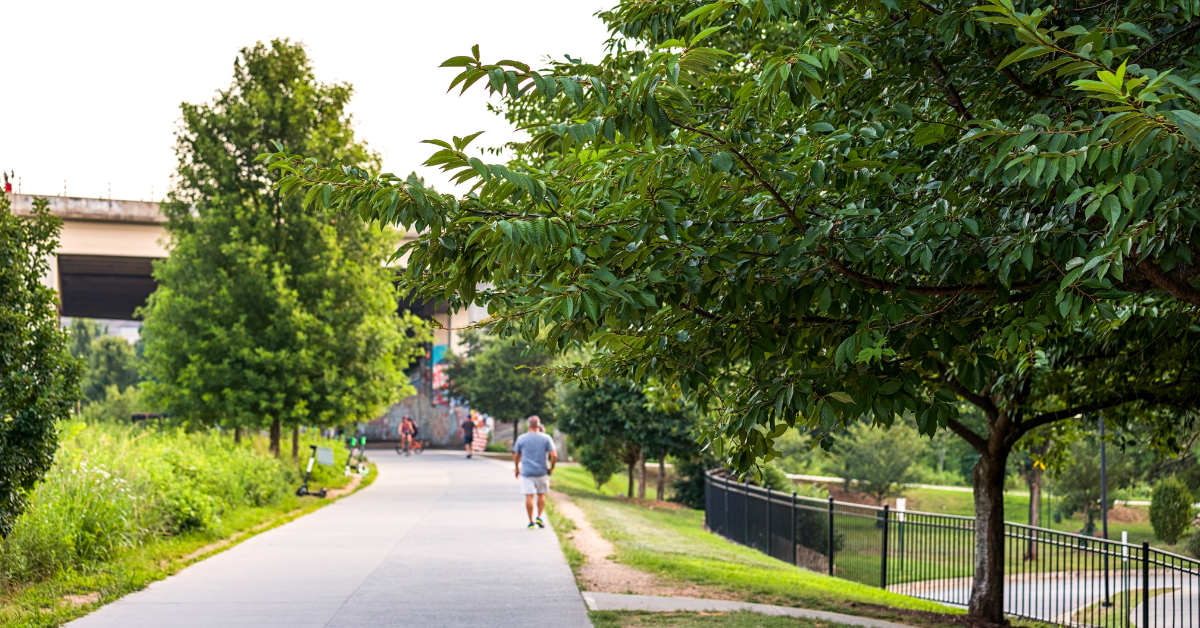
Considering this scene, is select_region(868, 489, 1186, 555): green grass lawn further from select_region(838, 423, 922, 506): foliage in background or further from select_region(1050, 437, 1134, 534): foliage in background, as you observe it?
select_region(1050, 437, 1134, 534): foliage in background

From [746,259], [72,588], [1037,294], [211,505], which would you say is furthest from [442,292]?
[211,505]

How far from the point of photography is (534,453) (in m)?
15.2

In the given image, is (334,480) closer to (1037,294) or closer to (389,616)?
(389,616)

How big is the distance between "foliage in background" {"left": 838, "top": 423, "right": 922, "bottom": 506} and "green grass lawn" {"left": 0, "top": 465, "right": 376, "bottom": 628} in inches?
926

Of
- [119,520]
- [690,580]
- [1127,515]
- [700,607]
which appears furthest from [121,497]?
[1127,515]

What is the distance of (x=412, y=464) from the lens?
36062 millimetres

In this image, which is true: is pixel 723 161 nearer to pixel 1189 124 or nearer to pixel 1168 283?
pixel 1189 124

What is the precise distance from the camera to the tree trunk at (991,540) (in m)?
9.80

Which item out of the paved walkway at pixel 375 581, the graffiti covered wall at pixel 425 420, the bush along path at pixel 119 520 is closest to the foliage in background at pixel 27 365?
the bush along path at pixel 119 520

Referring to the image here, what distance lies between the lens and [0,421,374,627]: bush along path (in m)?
8.29

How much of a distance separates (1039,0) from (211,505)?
12207 millimetres

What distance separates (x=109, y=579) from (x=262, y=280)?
410 inches

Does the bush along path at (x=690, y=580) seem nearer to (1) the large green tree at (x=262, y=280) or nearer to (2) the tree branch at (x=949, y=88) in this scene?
(2) the tree branch at (x=949, y=88)

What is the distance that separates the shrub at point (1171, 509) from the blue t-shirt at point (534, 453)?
→ 15580 mm
